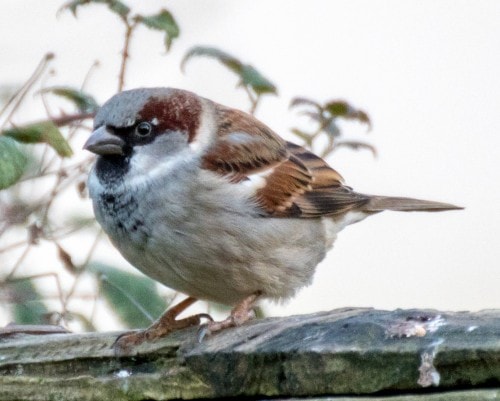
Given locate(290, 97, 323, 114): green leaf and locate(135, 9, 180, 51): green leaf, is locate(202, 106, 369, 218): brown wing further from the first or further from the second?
locate(135, 9, 180, 51): green leaf

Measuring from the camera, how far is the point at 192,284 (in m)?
2.58

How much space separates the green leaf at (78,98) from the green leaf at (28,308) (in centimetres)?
45

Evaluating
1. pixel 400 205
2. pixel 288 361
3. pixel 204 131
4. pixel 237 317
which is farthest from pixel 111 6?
pixel 400 205

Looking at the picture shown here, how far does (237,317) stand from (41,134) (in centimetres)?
70

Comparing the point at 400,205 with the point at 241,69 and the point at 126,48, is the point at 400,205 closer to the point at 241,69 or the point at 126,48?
the point at 241,69

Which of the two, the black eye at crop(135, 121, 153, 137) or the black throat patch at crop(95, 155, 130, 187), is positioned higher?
the black eye at crop(135, 121, 153, 137)

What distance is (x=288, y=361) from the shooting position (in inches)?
67.1

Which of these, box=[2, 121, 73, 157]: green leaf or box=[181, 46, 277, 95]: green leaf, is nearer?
box=[2, 121, 73, 157]: green leaf

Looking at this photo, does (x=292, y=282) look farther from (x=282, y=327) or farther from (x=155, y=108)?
(x=282, y=327)

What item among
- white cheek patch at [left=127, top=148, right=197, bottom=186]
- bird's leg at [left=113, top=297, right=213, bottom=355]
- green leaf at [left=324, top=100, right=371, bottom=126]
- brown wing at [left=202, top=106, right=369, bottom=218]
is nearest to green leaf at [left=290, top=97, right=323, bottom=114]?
green leaf at [left=324, top=100, right=371, bottom=126]

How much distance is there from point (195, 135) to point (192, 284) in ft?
1.42

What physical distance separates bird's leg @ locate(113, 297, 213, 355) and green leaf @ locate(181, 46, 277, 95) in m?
0.61

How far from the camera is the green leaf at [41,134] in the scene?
2.15 m

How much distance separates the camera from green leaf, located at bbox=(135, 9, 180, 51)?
2.52 m
